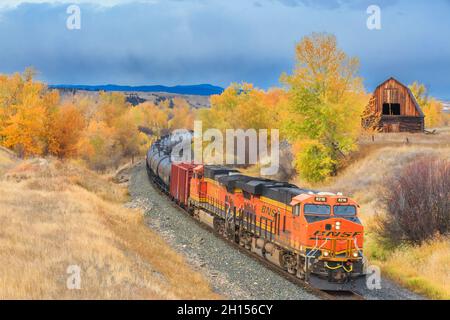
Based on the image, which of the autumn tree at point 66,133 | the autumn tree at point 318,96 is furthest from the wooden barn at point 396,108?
the autumn tree at point 66,133

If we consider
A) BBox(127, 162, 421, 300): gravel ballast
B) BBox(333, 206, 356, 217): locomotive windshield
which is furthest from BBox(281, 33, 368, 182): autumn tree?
BBox(333, 206, 356, 217): locomotive windshield

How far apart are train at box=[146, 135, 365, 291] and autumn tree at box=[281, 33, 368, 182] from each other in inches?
896

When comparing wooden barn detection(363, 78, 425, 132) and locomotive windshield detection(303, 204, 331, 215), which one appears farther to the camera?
wooden barn detection(363, 78, 425, 132)

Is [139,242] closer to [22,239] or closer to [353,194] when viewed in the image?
[22,239]

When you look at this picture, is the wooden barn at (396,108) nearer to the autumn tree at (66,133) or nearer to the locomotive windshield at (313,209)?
the autumn tree at (66,133)

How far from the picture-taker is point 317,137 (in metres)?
51.7

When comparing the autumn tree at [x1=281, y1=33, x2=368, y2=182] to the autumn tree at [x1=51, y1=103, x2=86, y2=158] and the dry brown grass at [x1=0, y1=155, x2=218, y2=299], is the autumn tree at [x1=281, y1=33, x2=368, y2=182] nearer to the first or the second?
the dry brown grass at [x1=0, y1=155, x2=218, y2=299]

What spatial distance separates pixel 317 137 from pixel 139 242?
29284mm

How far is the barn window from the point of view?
69.9 metres

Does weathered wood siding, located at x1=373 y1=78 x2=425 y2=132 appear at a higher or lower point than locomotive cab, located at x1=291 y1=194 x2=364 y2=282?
higher

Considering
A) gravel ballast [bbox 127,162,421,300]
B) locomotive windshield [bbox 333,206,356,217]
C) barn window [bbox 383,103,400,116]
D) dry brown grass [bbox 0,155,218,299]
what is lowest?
gravel ballast [bbox 127,162,421,300]

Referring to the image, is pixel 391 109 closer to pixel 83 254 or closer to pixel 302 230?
pixel 302 230

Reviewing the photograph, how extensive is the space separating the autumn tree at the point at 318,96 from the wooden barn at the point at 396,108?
17694mm

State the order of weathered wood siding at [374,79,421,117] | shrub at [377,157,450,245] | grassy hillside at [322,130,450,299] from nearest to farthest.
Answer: grassy hillside at [322,130,450,299], shrub at [377,157,450,245], weathered wood siding at [374,79,421,117]
